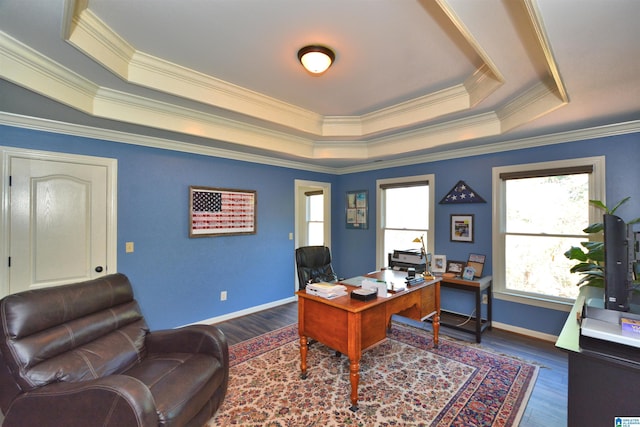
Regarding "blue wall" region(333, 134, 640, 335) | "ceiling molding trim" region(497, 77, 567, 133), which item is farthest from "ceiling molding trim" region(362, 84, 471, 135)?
"blue wall" region(333, 134, 640, 335)

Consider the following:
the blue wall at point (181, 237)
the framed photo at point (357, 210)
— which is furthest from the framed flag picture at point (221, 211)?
the framed photo at point (357, 210)

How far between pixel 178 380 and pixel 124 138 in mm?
2602

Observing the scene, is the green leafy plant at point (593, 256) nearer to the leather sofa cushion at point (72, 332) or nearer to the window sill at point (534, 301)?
the window sill at point (534, 301)

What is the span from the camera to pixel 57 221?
2641 mm

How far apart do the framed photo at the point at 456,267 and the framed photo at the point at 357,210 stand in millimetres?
1559

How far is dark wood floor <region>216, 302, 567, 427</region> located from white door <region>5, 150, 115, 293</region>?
1727mm

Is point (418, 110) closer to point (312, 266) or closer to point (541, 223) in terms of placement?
point (541, 223)

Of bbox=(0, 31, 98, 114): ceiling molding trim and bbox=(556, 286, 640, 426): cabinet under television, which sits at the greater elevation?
bbox=(0, 31, 98, 114): ceiling molding trim

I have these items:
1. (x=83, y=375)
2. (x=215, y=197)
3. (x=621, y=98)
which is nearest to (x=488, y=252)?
(x=621, y=98)

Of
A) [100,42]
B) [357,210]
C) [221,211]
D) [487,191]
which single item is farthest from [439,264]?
[100,42]

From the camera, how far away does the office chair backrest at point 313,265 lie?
119 inches

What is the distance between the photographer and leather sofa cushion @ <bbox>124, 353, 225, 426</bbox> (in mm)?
1468

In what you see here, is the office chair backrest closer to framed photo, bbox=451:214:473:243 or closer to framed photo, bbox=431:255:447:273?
framed photo, bbox=431:255:447:273

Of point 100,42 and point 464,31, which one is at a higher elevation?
point 100,42
